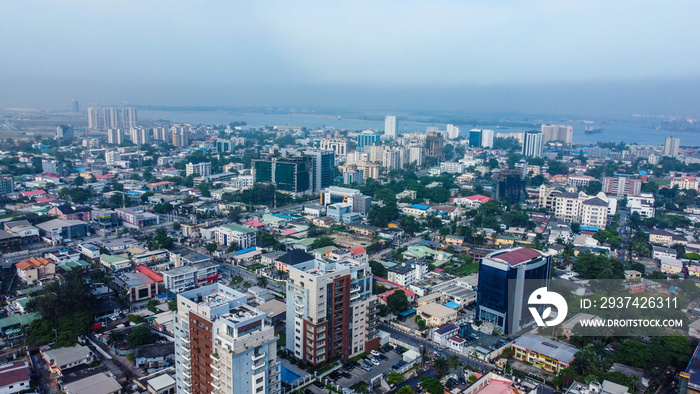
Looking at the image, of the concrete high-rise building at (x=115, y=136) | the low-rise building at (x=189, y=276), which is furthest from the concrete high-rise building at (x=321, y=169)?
the concrete high-rise building at (x=115, y=136)

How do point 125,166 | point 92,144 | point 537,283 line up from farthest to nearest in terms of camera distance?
point 92,144 → point 125,166 → point 537,283

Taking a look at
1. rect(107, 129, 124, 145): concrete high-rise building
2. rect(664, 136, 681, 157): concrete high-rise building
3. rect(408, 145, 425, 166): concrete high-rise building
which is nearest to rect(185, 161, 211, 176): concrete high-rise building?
→ rect(408, 145, 425, 166): concrete high-rise building

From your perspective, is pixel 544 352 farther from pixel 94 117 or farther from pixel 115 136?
pixel 94 117

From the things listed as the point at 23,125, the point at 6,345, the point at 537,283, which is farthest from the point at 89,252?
the point at 23,125

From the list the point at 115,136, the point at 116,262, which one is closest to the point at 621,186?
the point at 116,262

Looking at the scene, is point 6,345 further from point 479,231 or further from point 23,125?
point 23,125

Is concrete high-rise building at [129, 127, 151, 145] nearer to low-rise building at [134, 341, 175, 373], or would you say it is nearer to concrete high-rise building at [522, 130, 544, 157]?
concrete high-rise building at [522, 130, 544, 157]
